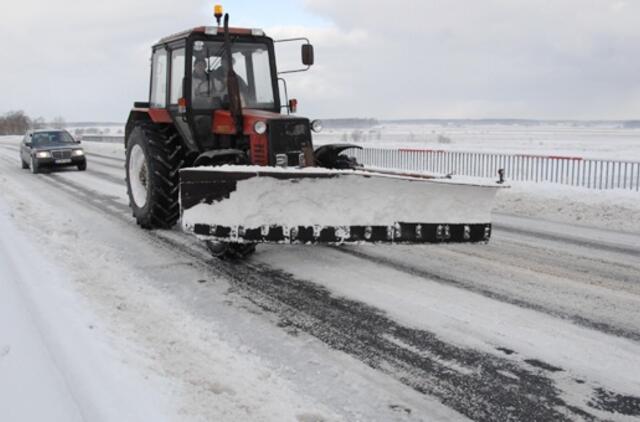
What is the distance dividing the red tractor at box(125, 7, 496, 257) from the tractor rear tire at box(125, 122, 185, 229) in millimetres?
14

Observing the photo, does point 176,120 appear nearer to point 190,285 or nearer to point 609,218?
point 190,285

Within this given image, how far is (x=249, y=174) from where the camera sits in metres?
5.43

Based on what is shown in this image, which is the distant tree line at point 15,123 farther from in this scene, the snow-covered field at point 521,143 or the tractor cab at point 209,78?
the tractor cab at point 209,78

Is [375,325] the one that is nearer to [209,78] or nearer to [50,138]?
[209,78]

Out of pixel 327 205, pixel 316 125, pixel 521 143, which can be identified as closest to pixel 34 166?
pixel 316 125

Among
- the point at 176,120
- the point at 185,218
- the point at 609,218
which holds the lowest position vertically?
the point at 609,218

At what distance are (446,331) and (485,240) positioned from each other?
5.70 feet

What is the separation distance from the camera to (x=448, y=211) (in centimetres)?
561

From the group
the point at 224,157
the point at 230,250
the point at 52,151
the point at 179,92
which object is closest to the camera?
the point at 230,250

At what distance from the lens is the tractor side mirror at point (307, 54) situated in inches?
274

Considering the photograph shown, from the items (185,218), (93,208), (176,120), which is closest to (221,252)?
(185,218)

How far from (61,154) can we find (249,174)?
48.0 ft

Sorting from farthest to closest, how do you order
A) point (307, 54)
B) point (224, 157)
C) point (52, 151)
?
point (52, 151) → point (307, 54) → point (224, 157)

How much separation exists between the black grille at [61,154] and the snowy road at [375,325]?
37.9 feet
